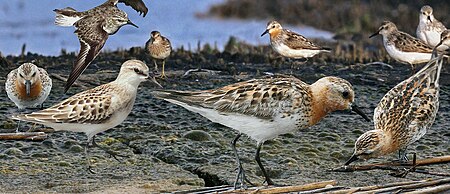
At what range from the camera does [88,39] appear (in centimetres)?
1086

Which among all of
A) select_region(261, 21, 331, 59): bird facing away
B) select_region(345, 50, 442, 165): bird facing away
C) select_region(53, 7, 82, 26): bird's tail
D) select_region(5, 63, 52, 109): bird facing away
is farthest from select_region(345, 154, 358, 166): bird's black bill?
select_region(261, 21, 331, 59): bird facing away

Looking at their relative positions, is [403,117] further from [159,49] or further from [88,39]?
[159,49]

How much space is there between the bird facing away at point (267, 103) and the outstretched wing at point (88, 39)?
2.22m

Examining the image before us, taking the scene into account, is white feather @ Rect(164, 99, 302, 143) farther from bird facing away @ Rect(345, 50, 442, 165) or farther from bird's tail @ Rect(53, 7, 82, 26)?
bird's tail @ Rect(53, 7, 82, 26)

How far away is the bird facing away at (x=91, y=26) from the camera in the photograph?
34.3 feet

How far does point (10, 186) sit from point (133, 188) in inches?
36.2

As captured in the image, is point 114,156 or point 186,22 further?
point 186,22

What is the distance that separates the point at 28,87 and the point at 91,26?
113 centimetres

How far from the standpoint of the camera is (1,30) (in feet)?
69.4

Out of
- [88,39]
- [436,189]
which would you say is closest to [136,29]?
[88,39]

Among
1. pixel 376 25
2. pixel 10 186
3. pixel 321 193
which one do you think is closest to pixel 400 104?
pixel 321 193

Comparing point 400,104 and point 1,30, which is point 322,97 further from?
point 1,30

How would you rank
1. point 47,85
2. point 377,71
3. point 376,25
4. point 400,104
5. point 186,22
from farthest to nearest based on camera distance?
point 186,22, point 376,25, point 377,71, point 47,85, point 400,104

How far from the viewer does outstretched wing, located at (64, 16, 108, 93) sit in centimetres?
1029
